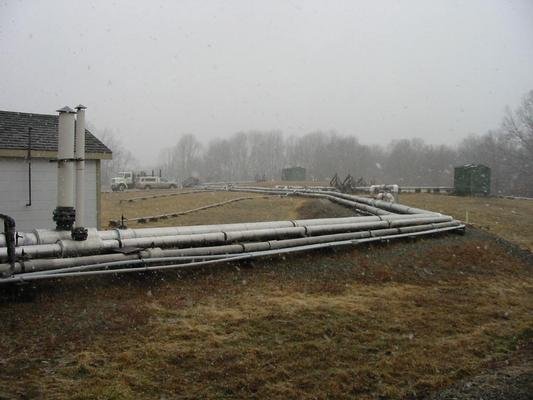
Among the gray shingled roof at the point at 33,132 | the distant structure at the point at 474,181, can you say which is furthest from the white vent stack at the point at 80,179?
the distant structure at the point at 474,181

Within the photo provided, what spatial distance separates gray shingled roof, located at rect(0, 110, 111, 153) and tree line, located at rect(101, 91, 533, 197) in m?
43.6

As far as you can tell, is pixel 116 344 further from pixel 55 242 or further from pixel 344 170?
pixel 344 170

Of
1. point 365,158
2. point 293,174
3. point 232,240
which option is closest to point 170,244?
point 232,240

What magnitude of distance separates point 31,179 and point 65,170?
5914 millimetres

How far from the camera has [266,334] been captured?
6.03 m

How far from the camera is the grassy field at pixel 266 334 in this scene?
15.6ft

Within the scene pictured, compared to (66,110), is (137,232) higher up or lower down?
lower down

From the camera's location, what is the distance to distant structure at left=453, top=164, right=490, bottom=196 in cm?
3850

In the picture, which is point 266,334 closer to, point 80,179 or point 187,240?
point 187,240

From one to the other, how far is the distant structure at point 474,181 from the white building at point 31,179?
32.3 meters

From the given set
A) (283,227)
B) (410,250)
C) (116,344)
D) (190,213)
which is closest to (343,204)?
(190,213)

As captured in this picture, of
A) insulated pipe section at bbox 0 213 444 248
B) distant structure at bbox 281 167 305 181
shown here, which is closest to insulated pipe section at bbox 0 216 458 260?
insulated pipe section at bbox 0 213 444 248

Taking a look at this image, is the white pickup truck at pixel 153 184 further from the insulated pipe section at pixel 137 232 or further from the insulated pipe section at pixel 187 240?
the insulated pipe section at pixel 137 232

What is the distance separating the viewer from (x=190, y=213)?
71.6 feet
